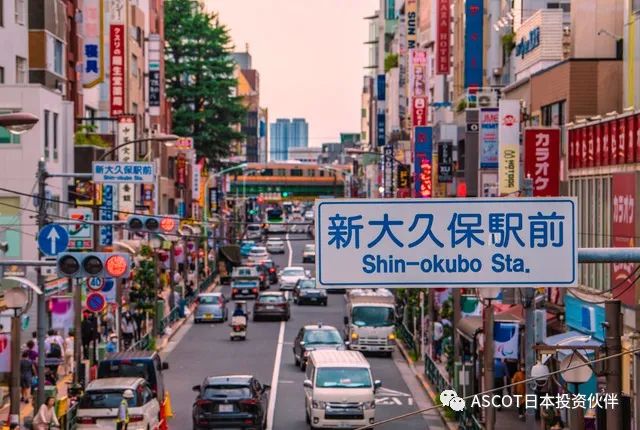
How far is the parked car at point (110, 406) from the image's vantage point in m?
29.7

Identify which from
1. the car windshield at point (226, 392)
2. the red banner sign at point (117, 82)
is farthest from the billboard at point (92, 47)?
the car windshield at point (226, 392)

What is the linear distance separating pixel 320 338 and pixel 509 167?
10.0m

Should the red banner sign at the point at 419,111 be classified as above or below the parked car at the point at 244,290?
above

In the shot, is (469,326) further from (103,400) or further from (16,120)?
(16,120)

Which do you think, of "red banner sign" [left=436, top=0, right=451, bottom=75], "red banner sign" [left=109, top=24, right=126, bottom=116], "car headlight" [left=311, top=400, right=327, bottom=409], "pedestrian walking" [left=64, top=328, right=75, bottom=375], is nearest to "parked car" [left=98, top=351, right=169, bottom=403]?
"car headlight" [left=311, top=400, right=327, bottom=409]

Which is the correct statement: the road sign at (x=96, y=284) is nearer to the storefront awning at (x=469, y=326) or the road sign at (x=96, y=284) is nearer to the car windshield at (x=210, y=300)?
the storefront awning at (x=469, y=326)

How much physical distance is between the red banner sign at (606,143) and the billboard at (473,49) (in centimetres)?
2699

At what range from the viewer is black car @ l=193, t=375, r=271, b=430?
32.2 metres

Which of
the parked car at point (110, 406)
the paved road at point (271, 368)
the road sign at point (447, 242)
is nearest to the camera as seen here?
the road sign at point (447, 242)

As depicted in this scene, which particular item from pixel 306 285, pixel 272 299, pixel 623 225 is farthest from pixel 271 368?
pixel 306 285

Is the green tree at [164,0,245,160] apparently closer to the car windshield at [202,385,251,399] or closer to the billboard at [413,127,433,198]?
the billboard at [413,127,433,198]

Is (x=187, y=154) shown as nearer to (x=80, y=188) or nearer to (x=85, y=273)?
(x=80, y=188)

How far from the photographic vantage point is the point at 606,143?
35.8 meters

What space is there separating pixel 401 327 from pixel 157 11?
5204cm
